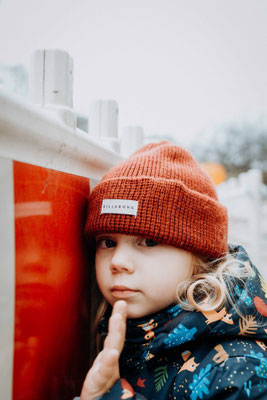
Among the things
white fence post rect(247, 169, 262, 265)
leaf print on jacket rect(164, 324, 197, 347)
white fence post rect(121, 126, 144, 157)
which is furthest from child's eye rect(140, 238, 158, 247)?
white fence post rect(247, 169, 262, 265)

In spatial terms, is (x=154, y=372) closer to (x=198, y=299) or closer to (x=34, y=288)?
(x=198, y=299)

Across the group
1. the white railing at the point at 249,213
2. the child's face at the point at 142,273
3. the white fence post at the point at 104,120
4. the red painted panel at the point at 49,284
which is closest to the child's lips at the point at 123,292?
the child's face at the point at 142,273

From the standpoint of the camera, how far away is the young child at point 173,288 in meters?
0.85

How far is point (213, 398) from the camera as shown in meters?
0.81

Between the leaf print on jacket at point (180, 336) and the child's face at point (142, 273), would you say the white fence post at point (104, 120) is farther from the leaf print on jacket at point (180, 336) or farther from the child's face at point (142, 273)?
the leaf print on jacket at point (180, 336)

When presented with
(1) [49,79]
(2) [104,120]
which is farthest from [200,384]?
(2) [104,120]

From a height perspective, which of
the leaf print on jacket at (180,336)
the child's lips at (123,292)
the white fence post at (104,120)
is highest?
the white fence post at (104,120)

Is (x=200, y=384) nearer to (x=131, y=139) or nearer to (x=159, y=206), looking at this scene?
(x=159, y=206)

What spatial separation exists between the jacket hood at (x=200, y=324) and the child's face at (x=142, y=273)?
4cm

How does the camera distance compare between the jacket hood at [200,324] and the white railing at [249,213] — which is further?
the white railing at [249,213]

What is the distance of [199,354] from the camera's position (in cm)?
92

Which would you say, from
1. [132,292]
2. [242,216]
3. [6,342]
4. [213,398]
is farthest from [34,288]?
[242,216]

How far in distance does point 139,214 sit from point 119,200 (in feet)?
0.25

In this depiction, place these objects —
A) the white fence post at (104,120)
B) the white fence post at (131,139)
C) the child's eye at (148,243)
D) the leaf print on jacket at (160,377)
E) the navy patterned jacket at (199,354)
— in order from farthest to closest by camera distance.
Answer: the white fence post at (131,139) → the white fence post at (104,120) → the child's eye at (148,243) → the leaf print on jacket at (160,377) → the navy patterned jacket at (199,354)
